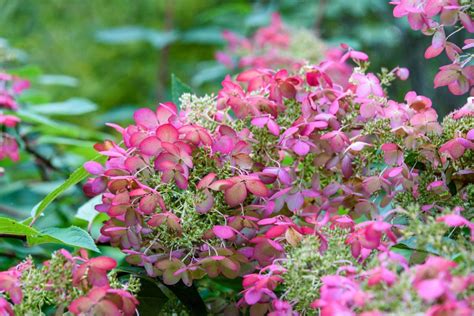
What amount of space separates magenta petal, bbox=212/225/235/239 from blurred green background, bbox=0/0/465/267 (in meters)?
1.40

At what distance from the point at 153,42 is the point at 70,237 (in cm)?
180

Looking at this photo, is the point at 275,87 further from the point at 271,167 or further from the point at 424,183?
the point at 424,183

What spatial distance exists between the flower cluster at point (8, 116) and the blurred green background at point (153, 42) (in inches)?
23.8

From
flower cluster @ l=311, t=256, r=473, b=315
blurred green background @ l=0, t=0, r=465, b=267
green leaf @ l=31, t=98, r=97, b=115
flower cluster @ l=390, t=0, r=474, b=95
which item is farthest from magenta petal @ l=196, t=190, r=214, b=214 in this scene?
blurred green background @ l=0, t=0, r=465, b=267

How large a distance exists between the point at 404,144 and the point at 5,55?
3.14 feet

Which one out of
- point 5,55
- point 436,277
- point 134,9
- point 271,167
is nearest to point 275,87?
point 271,167

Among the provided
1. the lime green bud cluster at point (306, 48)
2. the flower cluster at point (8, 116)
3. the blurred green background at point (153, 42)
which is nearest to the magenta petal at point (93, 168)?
the flower cluster at point (8, 116)

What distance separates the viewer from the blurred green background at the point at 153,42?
7.92ft

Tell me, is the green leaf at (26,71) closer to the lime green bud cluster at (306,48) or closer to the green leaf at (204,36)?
the lime green bud cluster at (306,48)

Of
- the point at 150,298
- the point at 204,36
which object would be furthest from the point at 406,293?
the point at 204,36

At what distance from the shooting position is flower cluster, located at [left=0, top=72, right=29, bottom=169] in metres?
1.10

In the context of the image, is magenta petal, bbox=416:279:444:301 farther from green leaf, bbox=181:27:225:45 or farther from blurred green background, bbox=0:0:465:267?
green leaf, bbox=181:27:225:45

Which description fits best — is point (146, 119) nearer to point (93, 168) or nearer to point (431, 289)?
point (93, 168)

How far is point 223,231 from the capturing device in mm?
743
